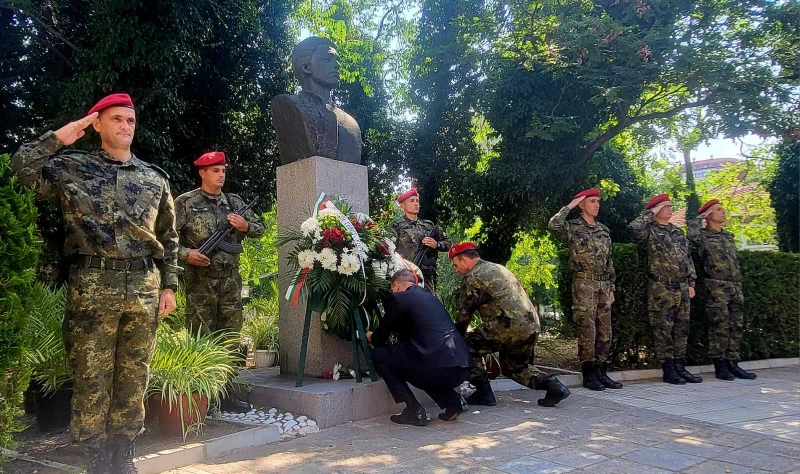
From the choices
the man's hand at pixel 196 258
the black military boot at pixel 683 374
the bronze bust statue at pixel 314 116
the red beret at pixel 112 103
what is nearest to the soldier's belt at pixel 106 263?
the red beret at pixel 112 103

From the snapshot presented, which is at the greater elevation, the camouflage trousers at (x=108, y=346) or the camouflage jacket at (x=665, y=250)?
the camouflage jacket at (x=665, y=250)

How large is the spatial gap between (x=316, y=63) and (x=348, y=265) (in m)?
2.34

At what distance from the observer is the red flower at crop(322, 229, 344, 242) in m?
4.86

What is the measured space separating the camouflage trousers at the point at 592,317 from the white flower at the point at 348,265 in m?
2.72

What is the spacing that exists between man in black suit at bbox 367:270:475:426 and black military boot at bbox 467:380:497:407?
651 mm

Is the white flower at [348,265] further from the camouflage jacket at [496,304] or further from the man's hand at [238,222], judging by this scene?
the camouflage jacket at [496,304]

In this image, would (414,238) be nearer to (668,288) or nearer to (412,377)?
(412,377)

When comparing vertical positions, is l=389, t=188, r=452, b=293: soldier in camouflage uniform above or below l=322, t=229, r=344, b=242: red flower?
above

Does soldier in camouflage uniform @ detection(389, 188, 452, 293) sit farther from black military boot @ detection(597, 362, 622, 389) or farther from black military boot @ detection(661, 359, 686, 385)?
Result: black military boot @ detection(661, 359, 686, 385)

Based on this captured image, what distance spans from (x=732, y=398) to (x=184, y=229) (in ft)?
17.6

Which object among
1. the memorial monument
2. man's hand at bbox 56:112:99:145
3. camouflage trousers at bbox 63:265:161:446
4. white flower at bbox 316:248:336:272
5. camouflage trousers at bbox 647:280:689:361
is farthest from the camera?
camouflage trousers at bbox 647:280:689:361

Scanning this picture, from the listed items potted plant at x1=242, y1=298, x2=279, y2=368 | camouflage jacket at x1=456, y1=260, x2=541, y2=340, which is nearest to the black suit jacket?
camouflage jacket at x1=456, y1=260, x2=541, y2=340

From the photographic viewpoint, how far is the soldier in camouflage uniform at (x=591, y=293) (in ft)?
20.4

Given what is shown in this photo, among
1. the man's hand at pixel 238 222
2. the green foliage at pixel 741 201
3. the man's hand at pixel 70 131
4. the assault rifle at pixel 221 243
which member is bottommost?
the assault rifle at pixel 221 243
